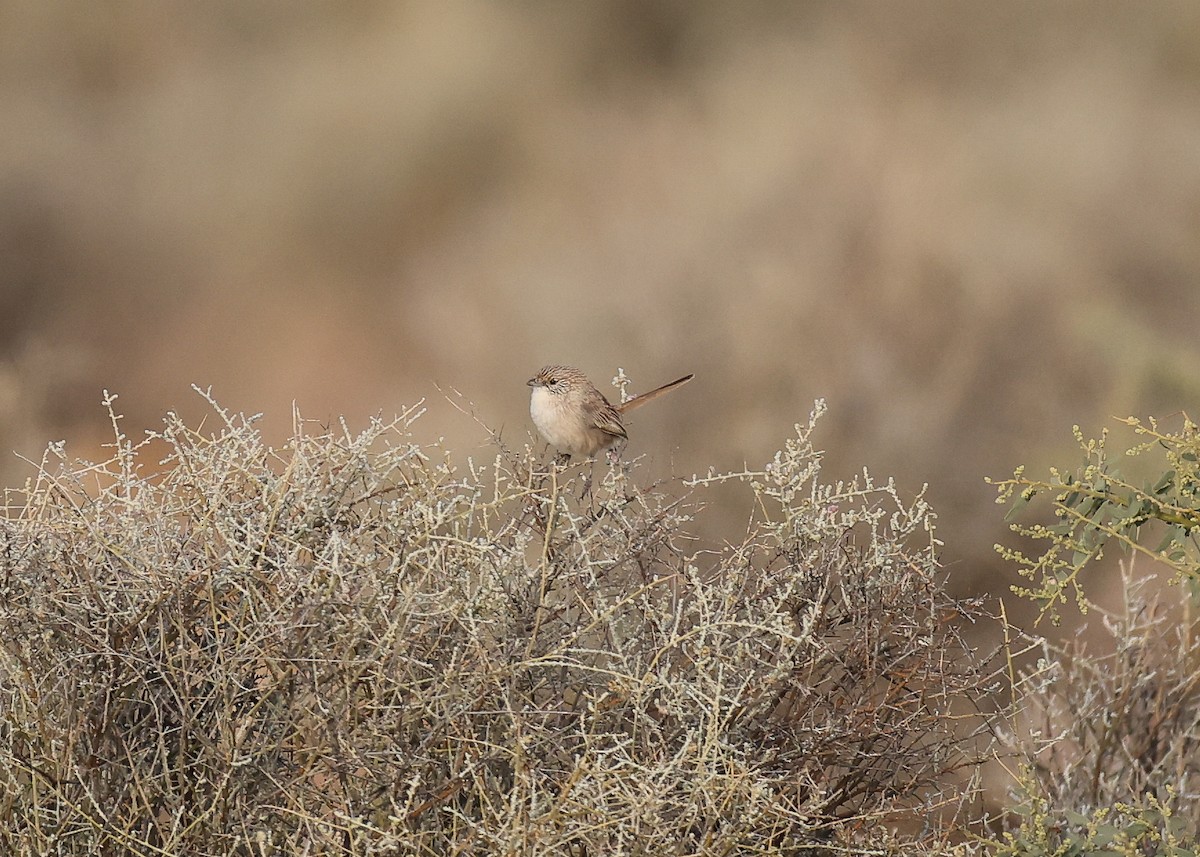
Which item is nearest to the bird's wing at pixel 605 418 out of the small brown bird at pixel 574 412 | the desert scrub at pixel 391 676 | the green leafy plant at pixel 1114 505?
the small brown bird at pixel 574 412

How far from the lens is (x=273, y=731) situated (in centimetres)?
161

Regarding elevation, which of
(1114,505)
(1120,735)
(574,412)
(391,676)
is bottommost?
(391,676)

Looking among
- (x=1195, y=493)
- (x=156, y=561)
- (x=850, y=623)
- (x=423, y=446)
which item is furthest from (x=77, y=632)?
(x=1195, y=493)

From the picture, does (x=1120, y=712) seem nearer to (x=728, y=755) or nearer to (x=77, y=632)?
(x=728, y=755)

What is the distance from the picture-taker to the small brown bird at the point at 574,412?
7.31 ft

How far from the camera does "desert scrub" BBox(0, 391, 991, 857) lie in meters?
1.54

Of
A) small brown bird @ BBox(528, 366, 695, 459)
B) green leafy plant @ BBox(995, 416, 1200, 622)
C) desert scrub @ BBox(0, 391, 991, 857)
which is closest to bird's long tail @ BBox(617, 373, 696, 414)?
small brown bird @ BBox(528, 366, 695, 459)

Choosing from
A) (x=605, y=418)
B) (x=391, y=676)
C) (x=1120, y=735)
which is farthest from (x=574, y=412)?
(x=1120, y=735)

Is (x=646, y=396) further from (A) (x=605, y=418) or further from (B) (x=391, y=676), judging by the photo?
(B) (x=391, y=676)

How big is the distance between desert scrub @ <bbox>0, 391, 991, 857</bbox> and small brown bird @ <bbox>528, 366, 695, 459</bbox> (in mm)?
414

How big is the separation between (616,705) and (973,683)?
48 cm

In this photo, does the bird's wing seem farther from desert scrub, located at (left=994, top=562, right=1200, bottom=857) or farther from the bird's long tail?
desert scrub, located at (left=994, top=562, right=1200, bottom=857)

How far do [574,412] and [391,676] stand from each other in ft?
2.44

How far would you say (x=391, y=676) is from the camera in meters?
1.58
